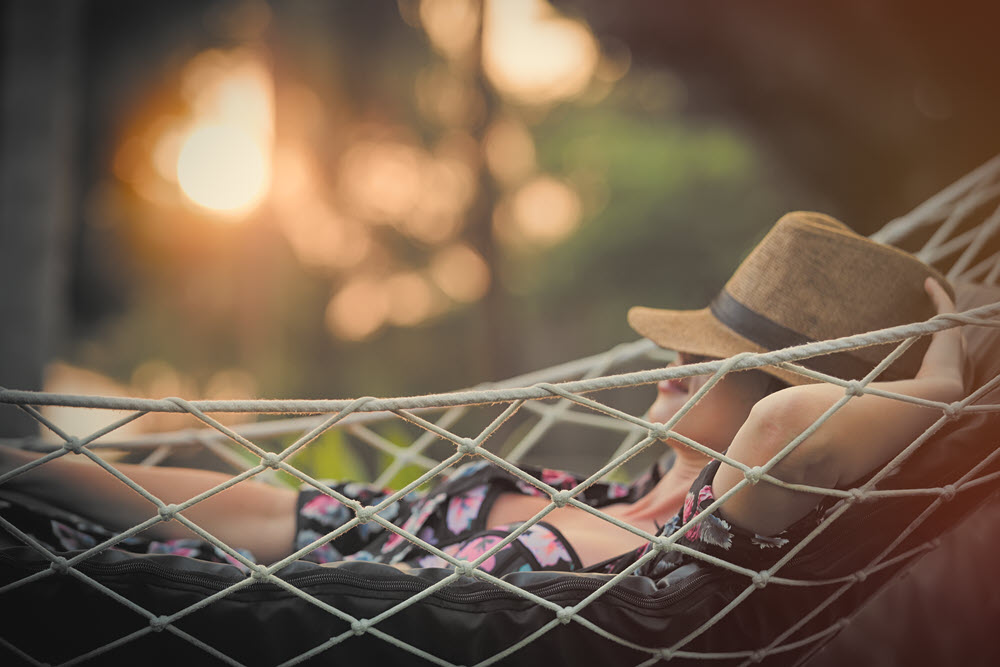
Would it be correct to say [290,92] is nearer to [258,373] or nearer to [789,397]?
[258,373]

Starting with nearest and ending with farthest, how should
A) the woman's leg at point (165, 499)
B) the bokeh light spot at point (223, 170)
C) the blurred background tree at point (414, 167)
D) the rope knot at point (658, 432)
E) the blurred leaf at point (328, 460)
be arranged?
the rope knot at point (658, 432) → the woman's leg at point (165, 499) → the blurred leaf at point (328, 460) → the blurred background tree at point (414, 167) → the bokeh light spot at point (223, 170)

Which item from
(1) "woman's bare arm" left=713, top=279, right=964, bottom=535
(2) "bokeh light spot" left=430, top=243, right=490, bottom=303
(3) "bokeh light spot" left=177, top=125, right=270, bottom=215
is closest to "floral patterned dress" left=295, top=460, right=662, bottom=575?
(1) "woman's bare arm" left=713, top=279, right=964, bottom=535

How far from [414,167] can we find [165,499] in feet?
13.8

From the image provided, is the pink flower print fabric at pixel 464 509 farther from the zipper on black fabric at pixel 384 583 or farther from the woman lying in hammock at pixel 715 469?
the zipper on black fabric at pixel 384 583

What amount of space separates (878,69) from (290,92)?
12.2 feet

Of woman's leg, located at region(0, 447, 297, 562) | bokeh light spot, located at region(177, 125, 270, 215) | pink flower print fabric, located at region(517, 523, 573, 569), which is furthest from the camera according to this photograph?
bokeh light spot, located at region(177, 125, 270, 215)

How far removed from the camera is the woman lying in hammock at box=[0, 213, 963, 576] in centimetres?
74

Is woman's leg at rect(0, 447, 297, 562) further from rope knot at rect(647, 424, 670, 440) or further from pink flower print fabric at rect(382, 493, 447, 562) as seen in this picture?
rope knot at rect(647, 424, 670, 440)

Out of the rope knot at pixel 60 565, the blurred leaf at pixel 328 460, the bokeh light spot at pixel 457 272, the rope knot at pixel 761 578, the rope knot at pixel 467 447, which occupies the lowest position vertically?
the rope knot at pixel 761 578

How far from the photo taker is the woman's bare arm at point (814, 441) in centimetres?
72

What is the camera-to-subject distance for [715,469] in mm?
812

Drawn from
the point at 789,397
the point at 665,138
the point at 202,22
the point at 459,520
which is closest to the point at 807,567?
the point at 789,397

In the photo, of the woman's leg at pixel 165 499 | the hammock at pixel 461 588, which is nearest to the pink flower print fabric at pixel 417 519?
the woman's leg at pixel 165 499

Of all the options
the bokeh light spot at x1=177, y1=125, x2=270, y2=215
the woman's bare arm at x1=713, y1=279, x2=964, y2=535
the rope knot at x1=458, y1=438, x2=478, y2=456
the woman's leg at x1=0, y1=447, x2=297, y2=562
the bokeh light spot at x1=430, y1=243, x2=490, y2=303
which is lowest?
the woman's bare arm at x1=713, y1=279, x2=964, y2=535
